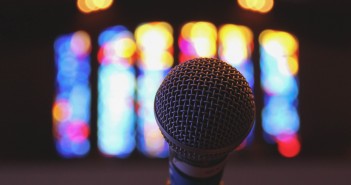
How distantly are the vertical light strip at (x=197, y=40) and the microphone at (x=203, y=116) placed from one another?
326 cm

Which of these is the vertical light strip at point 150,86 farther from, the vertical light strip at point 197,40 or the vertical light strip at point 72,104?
the vertical light strip at point 72,104

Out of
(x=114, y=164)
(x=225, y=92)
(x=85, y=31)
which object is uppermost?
(x=225, y=92)

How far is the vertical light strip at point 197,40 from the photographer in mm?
3984

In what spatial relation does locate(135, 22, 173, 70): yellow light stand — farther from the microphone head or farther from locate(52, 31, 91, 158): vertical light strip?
the microphone head

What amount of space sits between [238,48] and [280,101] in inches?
23.8

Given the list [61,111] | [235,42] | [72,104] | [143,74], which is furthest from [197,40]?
[61,111]

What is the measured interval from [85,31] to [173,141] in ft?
12.0

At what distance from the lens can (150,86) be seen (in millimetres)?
3885

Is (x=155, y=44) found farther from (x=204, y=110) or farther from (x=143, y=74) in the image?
(x=204, y=110)
